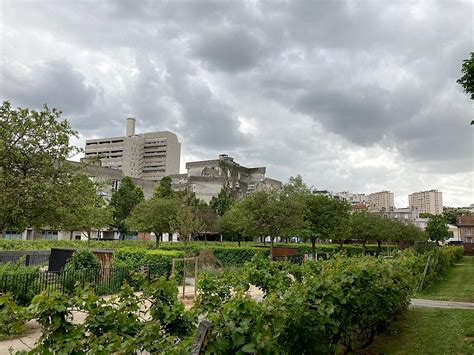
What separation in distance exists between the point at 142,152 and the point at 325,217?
4132 inches

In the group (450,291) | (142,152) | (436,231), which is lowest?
(450,291)

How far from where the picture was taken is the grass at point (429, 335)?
7629 millimetres

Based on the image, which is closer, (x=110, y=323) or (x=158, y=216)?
(x=110, y=323)

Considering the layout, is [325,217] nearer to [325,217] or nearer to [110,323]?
[325,217]

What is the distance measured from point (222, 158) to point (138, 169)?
151 feet

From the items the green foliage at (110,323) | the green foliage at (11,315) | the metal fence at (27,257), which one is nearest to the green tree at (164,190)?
the metal fence at (27,257)

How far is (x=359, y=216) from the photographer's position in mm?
43719

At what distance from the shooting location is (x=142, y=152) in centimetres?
12862

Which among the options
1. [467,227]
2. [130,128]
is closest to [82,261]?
[467,227]

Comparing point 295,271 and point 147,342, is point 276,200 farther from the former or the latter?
point 147,342

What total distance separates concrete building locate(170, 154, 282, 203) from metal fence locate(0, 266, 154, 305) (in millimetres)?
52482

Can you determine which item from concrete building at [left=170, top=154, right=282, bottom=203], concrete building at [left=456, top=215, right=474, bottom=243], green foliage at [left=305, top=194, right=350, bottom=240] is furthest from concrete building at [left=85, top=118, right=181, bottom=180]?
green foliage at [left=305, top=194, right=350, bottom=240]

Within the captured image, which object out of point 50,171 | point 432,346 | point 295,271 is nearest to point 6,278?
point 50,171

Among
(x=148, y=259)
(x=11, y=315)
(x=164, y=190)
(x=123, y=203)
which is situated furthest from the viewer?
(x=123, y=203)
